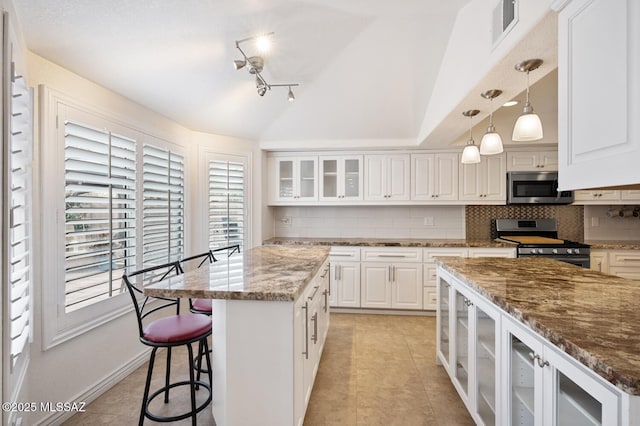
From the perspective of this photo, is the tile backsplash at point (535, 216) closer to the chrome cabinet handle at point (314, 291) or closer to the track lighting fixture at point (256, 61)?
the chrome cabinet handle at point (314, 291)

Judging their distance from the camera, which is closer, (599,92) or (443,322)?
(599,92)

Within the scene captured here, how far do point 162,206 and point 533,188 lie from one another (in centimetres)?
434

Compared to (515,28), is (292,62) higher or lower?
higher

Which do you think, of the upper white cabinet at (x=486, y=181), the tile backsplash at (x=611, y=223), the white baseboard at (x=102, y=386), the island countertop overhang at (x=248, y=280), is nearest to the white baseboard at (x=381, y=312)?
the upper white cabinet at (x=486, y=181)

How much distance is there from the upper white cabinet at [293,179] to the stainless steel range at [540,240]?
8.41 feet

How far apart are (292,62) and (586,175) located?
234 centimetres

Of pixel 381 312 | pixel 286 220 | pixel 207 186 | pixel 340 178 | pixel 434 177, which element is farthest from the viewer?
pixel 286 220

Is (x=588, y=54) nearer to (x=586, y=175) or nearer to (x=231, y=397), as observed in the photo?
(x=586, y=175)

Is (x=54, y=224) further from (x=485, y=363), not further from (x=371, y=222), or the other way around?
(x=371, y=222)

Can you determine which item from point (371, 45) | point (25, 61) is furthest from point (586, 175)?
point (25, 61)

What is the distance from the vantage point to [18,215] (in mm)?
1510

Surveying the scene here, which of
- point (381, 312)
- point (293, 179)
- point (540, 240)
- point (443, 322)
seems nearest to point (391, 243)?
point (381, 312)

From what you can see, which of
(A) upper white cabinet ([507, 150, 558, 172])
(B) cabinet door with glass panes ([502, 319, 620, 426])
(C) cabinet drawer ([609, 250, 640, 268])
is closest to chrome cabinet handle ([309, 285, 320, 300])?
(B) cabinet door with glass panes ([502, 319, 620, 426])

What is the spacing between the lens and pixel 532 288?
1570 millimetres
